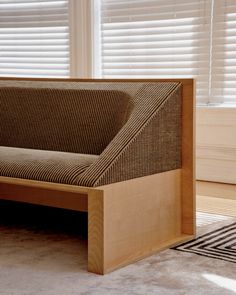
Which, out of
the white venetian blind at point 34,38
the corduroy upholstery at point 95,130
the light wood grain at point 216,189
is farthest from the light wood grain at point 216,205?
the white venetian blind at point 34,38

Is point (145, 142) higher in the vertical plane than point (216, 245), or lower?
higher

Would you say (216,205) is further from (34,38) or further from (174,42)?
(34,38)

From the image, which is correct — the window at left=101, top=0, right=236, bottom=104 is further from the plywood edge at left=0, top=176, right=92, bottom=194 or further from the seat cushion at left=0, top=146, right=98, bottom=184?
the plywood edge at left=0, top=176, right=92, bottom=194

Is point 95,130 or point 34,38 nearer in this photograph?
point 95,130

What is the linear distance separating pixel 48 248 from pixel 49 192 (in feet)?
1.09

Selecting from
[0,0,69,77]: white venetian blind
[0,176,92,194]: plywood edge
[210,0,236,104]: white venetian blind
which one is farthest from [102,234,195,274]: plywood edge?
[0,0,69,77]: white venetian blind

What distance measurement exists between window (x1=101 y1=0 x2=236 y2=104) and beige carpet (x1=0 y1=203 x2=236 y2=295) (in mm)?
1341

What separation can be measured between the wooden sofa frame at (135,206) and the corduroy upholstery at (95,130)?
0.11 feet

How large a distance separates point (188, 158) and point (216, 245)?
1.22 ft

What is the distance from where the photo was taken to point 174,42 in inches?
156

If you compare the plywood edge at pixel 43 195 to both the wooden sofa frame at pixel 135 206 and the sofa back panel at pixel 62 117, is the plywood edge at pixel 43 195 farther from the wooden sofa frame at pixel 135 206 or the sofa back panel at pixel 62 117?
the sofa back panel at pixel 62 117

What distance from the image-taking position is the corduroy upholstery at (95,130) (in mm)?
2229

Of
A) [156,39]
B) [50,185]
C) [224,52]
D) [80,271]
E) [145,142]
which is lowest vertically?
[80,271]

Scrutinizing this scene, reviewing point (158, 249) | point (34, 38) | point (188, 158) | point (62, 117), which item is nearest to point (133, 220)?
point (158, 249)
